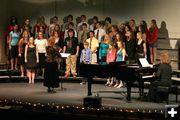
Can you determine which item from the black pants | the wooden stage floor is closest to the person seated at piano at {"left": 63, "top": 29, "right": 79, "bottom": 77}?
the wooden stage floor

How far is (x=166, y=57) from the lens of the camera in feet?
34.6

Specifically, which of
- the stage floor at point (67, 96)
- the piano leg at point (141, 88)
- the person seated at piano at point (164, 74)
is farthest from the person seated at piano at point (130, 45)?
the person seated at piano at point (164, 74)

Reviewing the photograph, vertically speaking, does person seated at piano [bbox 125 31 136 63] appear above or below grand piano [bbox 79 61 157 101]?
above

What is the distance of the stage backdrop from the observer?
1590 cm

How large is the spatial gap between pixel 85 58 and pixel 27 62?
6.17 feet

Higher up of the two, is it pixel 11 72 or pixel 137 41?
pixel 137 41

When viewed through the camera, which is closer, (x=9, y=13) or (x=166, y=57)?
(x=166, y=57)

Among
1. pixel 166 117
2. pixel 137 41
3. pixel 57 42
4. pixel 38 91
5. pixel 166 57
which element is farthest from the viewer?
pixel 57 42

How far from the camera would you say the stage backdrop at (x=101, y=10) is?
1590 centimetres

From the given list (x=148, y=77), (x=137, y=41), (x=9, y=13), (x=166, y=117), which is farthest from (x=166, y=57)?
(x=9, y=13)

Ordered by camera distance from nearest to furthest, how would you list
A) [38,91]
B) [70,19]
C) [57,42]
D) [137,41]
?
[38,91], [137,41], [57,42], [70,19]

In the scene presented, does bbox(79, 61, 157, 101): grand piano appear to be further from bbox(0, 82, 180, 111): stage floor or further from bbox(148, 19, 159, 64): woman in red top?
bbox(148, 19, 159, 64): woman in red top

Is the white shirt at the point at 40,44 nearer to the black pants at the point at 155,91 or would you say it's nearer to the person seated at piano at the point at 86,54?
the person seated at piano at the point at 86,54

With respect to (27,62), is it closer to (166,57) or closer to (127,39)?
(127,39)
